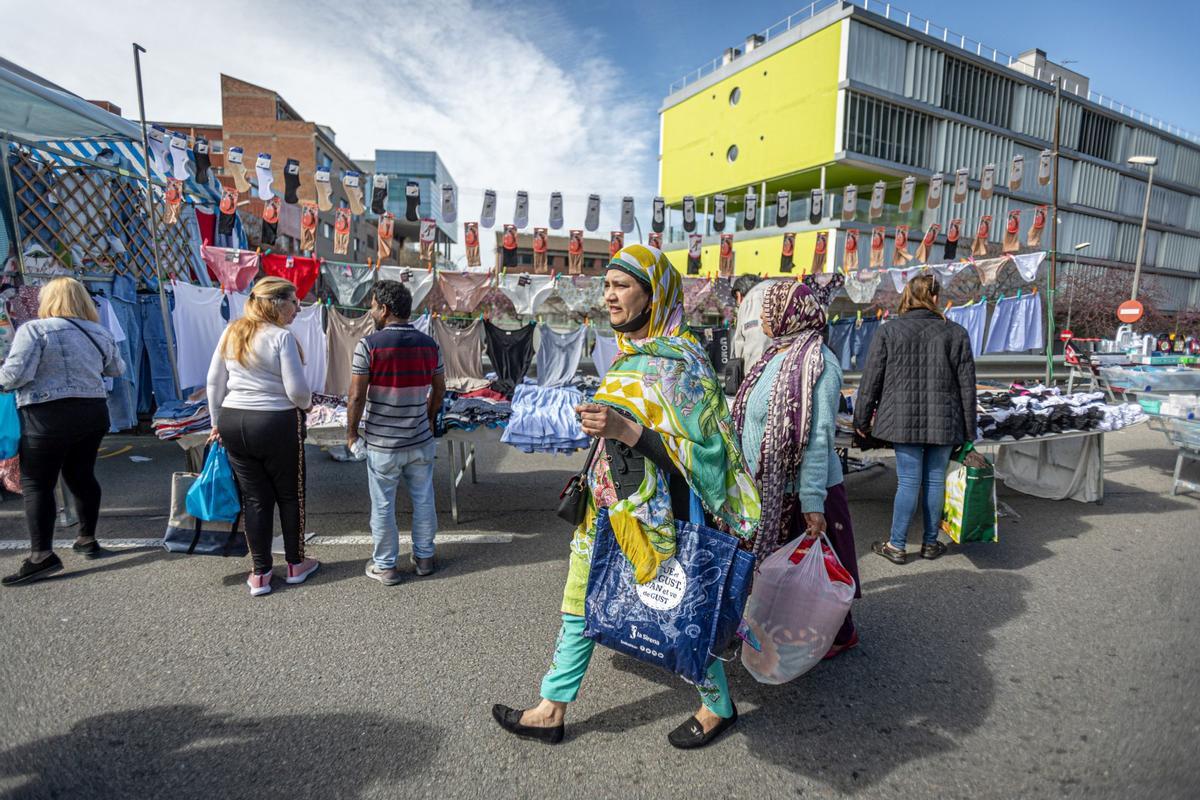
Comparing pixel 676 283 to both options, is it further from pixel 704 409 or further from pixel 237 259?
pixel 237 259

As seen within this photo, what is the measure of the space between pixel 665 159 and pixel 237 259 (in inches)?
1238

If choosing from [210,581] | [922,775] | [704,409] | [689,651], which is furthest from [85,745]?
[922,775]

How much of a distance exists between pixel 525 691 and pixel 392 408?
1.62 metres

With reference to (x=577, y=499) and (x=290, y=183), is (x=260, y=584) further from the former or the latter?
(x=290, y=183)

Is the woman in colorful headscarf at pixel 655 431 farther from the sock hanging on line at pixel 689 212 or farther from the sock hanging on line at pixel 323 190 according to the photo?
the sock hanging on line at pixel 689 212

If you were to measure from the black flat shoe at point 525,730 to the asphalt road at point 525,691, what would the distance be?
4 cm

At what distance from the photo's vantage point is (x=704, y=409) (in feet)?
5.68

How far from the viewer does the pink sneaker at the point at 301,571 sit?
336 centimetres

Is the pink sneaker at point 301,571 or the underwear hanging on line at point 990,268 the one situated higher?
the underwear hanging on line at point 990,268

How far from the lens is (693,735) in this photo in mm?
2068

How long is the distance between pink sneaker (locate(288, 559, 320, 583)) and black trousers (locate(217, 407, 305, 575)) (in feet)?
0.13

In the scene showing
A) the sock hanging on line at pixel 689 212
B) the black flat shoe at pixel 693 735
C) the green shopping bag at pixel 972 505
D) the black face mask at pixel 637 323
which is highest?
the sock hanging on line at pixel 689 212

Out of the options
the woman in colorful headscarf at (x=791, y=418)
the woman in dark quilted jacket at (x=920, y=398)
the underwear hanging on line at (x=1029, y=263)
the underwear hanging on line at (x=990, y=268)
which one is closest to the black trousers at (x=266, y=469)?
the woman in colorful headscarf at (x=791, y=418)

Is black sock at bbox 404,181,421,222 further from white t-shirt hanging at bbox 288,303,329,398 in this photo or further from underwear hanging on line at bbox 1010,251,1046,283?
underwear hanging on line at bbox 1010,251,1046,283
